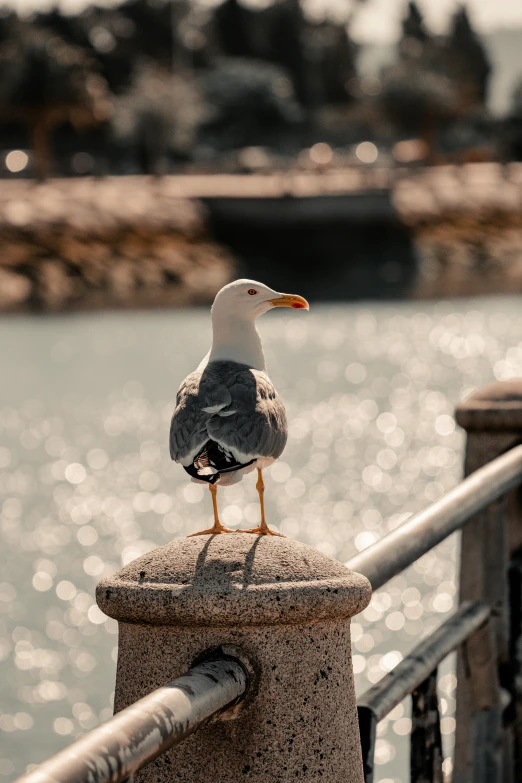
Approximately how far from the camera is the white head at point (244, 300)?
10.2 feet

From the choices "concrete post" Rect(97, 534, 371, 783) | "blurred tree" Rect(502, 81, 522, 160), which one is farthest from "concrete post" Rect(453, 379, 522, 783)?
"blurred tree" Rect(502, 81, 522, 160)

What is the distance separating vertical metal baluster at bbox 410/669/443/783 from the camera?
11.6ft

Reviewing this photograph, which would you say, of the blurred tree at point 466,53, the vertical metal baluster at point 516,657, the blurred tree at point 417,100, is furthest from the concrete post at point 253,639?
the blurred tree at point 466,53

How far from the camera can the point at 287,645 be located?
2.45 m

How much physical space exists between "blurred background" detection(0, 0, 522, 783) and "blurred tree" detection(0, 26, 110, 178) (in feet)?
0.48

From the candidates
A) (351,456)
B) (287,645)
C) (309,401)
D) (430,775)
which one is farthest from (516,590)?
(309,401)

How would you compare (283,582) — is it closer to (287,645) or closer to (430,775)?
(287,645)

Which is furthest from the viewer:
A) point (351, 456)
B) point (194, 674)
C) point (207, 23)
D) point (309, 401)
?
point (207, 23)

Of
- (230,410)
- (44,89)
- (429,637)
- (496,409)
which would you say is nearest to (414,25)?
(44,89)

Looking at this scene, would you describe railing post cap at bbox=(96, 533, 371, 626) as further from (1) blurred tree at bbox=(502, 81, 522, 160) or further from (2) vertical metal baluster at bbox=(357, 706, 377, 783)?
(1) blurred tree at bbox=(502, 81, 522, 160)

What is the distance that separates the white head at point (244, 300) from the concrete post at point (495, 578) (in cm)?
158

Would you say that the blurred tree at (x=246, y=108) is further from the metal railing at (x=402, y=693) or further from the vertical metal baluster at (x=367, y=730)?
the vertical metal baluster at (x=367, y=730)

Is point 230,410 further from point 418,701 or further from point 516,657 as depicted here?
point 516,657

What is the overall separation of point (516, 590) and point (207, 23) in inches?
3865
